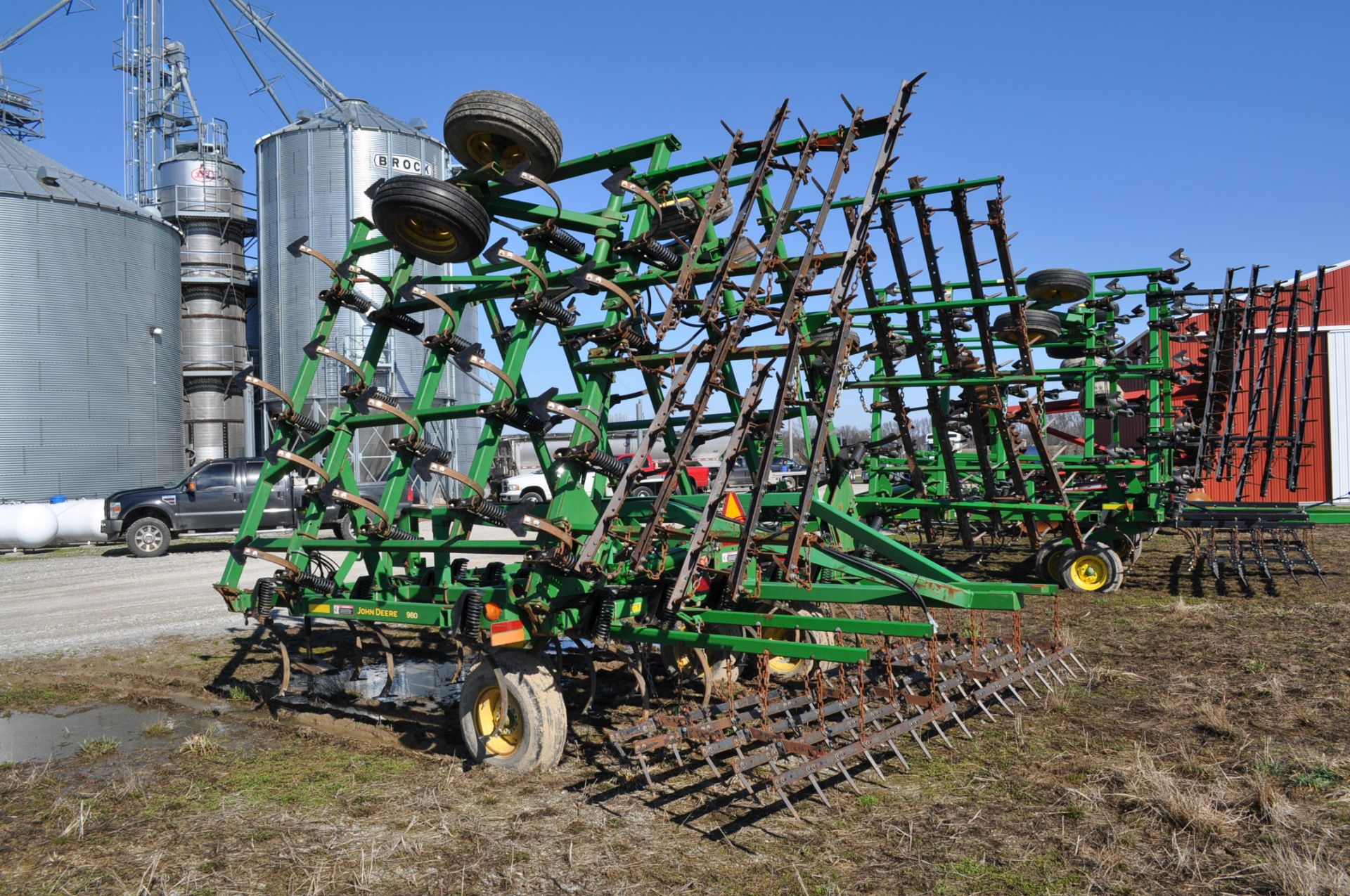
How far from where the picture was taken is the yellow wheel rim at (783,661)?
24.1 ft

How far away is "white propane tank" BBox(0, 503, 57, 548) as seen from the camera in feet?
66.9

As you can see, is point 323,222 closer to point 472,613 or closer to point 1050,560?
point 1050,560

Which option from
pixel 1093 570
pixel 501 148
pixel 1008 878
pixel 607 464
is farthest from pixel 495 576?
pixel 1093 570

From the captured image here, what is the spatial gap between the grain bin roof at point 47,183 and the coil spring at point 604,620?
29.5 metres

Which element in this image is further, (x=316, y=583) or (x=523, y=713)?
(x=316, y=583)

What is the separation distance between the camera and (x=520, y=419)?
6.02 meters

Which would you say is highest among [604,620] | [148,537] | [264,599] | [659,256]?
[659,256]

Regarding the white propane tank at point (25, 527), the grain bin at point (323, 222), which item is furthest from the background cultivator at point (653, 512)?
the grain bin at point (323, 222)

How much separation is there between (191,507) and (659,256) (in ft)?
52.8

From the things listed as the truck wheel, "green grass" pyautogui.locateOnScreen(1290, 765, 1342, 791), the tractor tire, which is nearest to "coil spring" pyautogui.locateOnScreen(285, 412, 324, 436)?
the tractor tire

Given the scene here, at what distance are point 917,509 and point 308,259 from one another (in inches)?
898

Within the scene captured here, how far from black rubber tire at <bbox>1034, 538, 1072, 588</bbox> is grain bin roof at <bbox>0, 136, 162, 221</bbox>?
93.9ft

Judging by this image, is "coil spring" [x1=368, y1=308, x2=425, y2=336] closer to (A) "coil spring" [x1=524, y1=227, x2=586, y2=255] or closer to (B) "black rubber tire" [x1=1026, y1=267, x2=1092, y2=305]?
(A) "coil spring" [x1=524, y1=227, x2=586, y2=255]

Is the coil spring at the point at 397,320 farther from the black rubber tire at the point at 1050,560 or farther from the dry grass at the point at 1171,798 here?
the black rubber tire at the point at 1050,560
